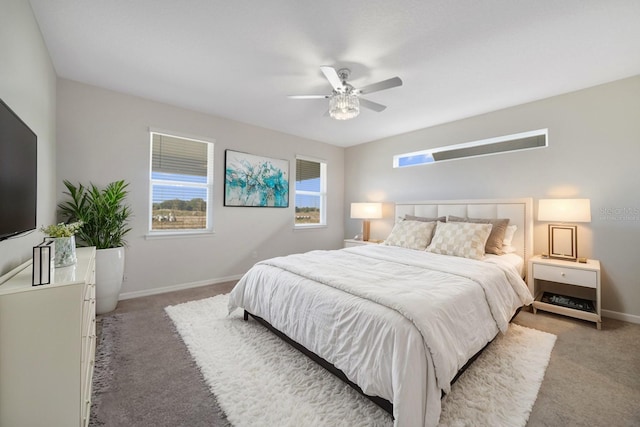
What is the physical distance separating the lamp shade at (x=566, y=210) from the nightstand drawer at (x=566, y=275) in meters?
0.52

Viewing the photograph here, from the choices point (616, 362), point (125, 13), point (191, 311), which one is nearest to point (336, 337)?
point (191, 311)

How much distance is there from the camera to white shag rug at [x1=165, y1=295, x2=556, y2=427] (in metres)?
1.47

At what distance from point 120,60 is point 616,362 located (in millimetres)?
4897

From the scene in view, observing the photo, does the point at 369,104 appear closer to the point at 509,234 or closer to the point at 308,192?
the point at 509,234

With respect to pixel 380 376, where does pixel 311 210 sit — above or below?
above

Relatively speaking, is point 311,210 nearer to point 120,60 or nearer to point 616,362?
point 120,60

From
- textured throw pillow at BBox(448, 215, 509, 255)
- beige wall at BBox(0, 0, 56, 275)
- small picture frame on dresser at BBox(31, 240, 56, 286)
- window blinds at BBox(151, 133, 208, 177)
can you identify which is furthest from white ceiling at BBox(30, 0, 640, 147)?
small picture frame on dresser at BBox(31, 240, 56, 286)

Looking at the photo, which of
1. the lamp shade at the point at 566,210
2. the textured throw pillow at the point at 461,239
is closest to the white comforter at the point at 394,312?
the textured throw pillow at the point at 461,239

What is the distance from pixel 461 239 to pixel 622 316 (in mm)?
1778

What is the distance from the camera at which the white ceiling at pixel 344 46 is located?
1.82 metres

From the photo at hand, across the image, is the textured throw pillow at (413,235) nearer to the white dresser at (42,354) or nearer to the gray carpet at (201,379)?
the gray carpet at (201,379)

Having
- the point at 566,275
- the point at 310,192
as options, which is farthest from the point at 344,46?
the point at 310,192

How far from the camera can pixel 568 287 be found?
3123mm

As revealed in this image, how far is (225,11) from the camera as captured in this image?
185cm
